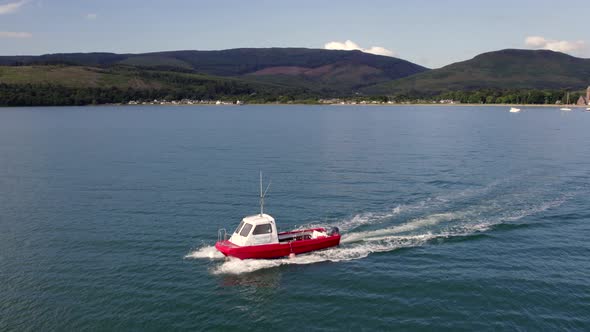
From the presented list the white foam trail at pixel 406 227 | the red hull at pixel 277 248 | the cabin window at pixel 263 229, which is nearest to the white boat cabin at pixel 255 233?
the cabin window at pixel 263 229

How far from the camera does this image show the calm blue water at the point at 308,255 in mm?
39719

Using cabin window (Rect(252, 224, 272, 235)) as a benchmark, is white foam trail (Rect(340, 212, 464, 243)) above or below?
below

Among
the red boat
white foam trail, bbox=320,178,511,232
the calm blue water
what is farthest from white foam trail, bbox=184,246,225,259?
white foam trail, bbox=320,178,511,232

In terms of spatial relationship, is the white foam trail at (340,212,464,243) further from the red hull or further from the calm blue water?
the red hull

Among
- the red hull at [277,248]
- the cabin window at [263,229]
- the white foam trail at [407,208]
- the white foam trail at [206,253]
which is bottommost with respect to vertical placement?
the white foam trail at [206,253]

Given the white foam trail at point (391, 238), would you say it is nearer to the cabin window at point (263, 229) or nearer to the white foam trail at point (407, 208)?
the cabin window at point (263, 229)

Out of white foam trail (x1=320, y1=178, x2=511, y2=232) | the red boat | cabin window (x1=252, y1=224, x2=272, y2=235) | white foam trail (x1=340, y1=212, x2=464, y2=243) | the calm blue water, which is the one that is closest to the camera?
the calm blue water

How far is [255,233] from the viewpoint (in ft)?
166

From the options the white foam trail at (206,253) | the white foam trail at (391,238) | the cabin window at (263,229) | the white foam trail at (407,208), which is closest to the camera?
the white foam trail at (391,238)

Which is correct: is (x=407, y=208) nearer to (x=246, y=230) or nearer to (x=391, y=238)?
(x=391, y=238)

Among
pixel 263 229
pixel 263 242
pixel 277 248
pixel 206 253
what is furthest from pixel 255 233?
pixel 206 253

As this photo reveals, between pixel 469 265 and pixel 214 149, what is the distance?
8745cm

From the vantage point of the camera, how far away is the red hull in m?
49.7

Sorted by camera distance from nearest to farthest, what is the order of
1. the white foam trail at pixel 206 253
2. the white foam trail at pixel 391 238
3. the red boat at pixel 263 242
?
the white foam trail at pixel 391 238 < the red boat at pixel 263 242 < the white foam trail at pixel 206 253
